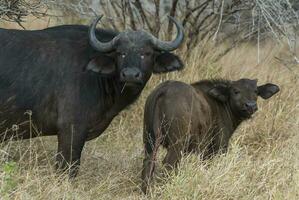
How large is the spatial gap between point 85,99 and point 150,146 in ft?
2.54

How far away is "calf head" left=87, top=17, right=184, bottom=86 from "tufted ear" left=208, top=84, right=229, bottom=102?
0.51 meters

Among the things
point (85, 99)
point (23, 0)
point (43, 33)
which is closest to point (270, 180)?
point (85, 99)

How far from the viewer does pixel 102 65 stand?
22.8 feet

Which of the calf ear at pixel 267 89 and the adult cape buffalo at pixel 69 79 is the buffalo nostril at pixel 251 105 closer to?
the calf ear at pixel 267 89

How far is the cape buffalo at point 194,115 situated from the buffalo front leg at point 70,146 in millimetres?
648

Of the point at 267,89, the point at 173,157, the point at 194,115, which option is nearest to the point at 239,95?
the point at 267,89

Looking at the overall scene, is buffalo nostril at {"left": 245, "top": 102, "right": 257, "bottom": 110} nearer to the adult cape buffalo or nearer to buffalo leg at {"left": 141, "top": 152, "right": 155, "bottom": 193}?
the adult cape buffalo

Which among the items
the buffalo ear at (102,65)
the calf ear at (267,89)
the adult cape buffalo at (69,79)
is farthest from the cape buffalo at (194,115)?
the buffalo ear at (102,65)

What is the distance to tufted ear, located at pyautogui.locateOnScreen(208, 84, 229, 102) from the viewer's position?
7438mm

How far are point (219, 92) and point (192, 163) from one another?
4.03ft

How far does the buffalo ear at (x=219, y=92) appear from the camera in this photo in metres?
7.44

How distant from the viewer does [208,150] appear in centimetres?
722

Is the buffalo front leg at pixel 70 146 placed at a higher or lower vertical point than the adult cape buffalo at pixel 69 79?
lower

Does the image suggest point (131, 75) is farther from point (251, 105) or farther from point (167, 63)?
point (251, 105)
